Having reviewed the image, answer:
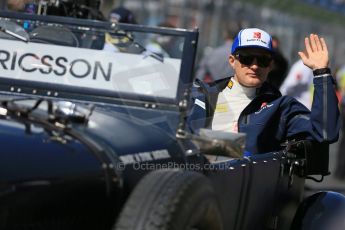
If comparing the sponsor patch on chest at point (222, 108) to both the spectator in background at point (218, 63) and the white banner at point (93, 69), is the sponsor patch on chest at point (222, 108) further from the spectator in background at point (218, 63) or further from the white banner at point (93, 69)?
the spectator in background at point (218, 63)

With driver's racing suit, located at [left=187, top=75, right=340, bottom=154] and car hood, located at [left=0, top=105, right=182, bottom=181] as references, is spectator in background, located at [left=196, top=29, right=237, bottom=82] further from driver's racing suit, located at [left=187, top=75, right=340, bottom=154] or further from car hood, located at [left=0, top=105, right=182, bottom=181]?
car hood, located at [left=0, top=105, right=182, bottom=181]

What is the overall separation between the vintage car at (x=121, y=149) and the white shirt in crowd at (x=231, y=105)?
33 centimetres

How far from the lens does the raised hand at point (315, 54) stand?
471 centimetres

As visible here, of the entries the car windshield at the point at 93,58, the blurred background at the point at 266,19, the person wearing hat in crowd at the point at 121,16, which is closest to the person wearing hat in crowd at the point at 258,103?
the car windshield at the point at 93,58

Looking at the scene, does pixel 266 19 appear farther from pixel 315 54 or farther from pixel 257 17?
pixel 315 54

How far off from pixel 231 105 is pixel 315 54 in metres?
0.54

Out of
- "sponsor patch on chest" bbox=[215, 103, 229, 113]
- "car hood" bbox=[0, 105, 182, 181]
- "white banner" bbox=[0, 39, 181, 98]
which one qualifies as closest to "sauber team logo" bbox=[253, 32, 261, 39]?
"sponsor patch on chest" bbox=[215, 103, 229, 113]

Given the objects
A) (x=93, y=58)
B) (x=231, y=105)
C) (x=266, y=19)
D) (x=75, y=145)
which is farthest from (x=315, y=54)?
(x=266, y=19)

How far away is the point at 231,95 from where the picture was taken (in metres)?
5.05

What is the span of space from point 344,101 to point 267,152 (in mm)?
8769

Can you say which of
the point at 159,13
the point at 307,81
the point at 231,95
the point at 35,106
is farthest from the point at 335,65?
the point at 35,106

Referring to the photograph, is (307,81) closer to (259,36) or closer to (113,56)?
(259,36)

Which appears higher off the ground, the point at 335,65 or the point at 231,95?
the point at 231,95

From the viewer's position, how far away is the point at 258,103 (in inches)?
195
